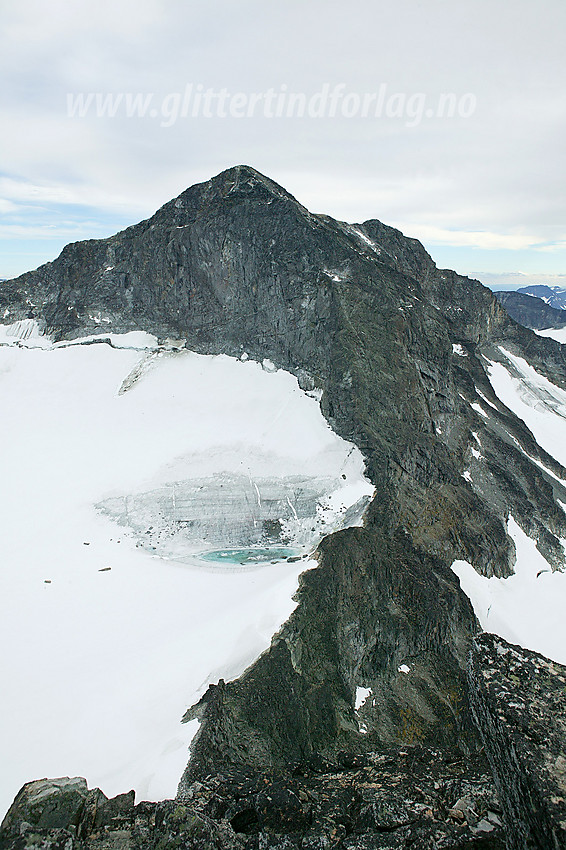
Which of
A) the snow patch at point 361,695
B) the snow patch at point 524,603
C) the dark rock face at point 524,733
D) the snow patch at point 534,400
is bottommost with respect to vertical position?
the snow patch at point 361,695

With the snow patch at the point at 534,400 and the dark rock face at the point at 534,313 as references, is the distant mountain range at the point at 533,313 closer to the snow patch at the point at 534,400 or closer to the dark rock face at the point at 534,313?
the dark rock face at the point at 534,313

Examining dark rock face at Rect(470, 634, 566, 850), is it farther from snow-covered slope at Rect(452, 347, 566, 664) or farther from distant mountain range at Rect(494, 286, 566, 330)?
distant mountain range at Rect(494, 286, 566, 330)

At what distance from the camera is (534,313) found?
11350 cm

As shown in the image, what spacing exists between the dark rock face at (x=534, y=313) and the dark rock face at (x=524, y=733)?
12023 cm

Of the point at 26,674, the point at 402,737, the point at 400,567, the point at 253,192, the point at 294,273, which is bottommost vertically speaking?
the point at 402,737

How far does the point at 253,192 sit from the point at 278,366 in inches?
460

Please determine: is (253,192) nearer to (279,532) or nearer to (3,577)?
(279,532)

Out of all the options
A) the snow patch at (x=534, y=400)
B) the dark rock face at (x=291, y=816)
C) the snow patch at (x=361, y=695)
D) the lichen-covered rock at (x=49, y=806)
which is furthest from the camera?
the snow patch at (x=534, y=400)

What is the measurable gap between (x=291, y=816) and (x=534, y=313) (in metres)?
126

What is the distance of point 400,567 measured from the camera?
18.8 metres

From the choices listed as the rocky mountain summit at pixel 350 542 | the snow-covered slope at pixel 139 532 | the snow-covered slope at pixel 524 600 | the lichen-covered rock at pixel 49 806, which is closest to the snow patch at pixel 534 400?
the rocky mountain summit at pixel 350 542

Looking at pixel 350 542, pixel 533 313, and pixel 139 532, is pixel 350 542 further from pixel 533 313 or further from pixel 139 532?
pixel 533 313

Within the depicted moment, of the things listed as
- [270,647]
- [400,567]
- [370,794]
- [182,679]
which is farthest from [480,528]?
[370,794]

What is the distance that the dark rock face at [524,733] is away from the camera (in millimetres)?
3754
